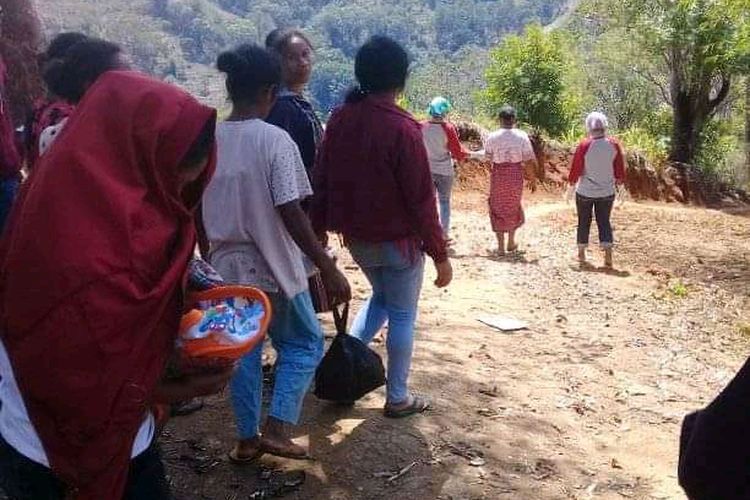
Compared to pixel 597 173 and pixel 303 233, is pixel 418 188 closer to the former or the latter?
pixel 303 233

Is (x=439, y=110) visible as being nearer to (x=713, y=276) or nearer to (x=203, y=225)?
(x=713, y=276)

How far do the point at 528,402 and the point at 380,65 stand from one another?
82.8 inches

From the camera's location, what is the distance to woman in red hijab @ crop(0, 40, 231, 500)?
1.46 meters

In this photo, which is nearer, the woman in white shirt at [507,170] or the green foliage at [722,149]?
the woman in white shirt at [507,170]

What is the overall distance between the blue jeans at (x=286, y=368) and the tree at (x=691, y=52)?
55.0 ft

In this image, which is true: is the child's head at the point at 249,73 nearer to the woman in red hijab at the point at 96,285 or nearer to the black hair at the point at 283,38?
the black hair at the point at 283,38

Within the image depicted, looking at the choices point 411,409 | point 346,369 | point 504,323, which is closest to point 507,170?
point 504,323

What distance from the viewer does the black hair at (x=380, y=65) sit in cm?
344

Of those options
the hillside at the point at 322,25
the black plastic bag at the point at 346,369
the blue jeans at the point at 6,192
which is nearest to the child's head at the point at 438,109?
the black plastic bag at the point at 346,369

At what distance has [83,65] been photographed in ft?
9.70

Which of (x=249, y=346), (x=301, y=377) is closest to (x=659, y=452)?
(x=301, y=377)

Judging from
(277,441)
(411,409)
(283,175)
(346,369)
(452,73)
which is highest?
(452,73)

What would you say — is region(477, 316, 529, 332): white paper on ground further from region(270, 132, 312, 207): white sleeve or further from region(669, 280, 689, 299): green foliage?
region(270, 132, 312, 207): white sleeve

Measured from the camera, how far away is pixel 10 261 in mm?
1483
